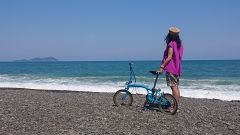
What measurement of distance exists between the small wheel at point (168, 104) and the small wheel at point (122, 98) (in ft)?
3.35

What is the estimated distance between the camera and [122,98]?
10578mm

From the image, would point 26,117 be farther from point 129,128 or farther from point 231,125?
point 231,125

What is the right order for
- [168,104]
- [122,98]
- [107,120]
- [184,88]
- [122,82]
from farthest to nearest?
1. [122,82]
2. [184,88]
3. [122,98]
4. [168,104]
5. [107,120]

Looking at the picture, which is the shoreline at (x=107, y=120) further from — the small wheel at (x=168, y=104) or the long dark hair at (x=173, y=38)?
the long dark hair at (x=173, y=38)

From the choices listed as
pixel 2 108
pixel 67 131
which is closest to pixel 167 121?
pixel 67 131

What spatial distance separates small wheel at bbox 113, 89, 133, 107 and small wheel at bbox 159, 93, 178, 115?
102 centimetres

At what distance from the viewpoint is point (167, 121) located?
8.67m

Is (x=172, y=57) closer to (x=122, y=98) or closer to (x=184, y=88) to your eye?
(x=122, y=98)

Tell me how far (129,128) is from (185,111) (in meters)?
2.85

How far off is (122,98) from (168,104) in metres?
1.37

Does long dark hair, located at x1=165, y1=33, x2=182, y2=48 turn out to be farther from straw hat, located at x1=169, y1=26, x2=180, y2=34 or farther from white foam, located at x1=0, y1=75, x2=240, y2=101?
white foam, located at x1=0, y1=75, x2=240, y2=101

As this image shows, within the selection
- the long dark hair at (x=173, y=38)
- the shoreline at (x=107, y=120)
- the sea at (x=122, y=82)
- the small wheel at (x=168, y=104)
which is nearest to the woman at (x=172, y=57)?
the long dark hair at (x=173, y=38)

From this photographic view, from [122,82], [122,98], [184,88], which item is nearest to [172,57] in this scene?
[122,98]

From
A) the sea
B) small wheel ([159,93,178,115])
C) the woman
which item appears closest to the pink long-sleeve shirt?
the woman
